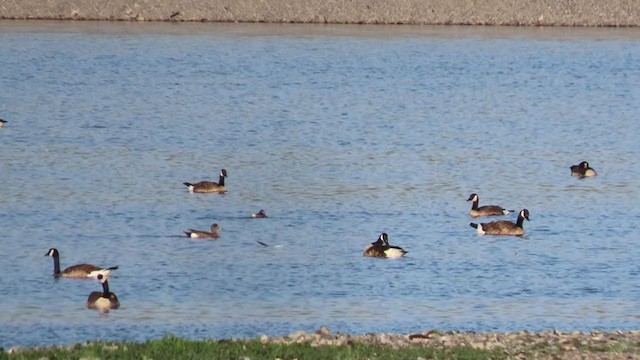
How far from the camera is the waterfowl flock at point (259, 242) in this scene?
877 inches

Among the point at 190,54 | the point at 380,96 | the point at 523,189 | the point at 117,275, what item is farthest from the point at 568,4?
the point at 117,275

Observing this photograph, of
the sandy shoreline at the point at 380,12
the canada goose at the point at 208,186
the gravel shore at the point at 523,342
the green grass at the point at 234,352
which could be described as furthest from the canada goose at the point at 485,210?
the sandy shoreline at the point at 380,12

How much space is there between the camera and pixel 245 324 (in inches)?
846

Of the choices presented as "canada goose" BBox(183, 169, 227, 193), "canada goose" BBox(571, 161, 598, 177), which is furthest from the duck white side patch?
"canada goose" BBox(571, 161, 598, 177)

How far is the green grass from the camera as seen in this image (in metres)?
15.7

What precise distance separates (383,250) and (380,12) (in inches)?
3006

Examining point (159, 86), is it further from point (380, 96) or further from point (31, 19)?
point (31, 19)

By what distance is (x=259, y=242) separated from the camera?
28.5 metres

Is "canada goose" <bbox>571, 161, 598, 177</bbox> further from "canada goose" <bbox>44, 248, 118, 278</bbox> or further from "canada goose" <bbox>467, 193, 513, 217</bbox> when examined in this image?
"canada goose" <bbox>44, 248, 118, 278</bbox>

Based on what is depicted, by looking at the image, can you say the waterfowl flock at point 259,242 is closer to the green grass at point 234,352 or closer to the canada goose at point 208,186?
the canada goose at point 208,186

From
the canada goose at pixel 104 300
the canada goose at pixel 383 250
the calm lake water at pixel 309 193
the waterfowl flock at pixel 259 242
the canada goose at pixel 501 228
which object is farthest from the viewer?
the canada goose at pixel 501 228

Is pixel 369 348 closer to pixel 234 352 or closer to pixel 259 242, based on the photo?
pixel 234 352

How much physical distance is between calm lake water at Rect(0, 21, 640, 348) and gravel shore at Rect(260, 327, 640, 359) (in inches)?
103

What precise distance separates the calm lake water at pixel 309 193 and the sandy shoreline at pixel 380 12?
22.3 m
